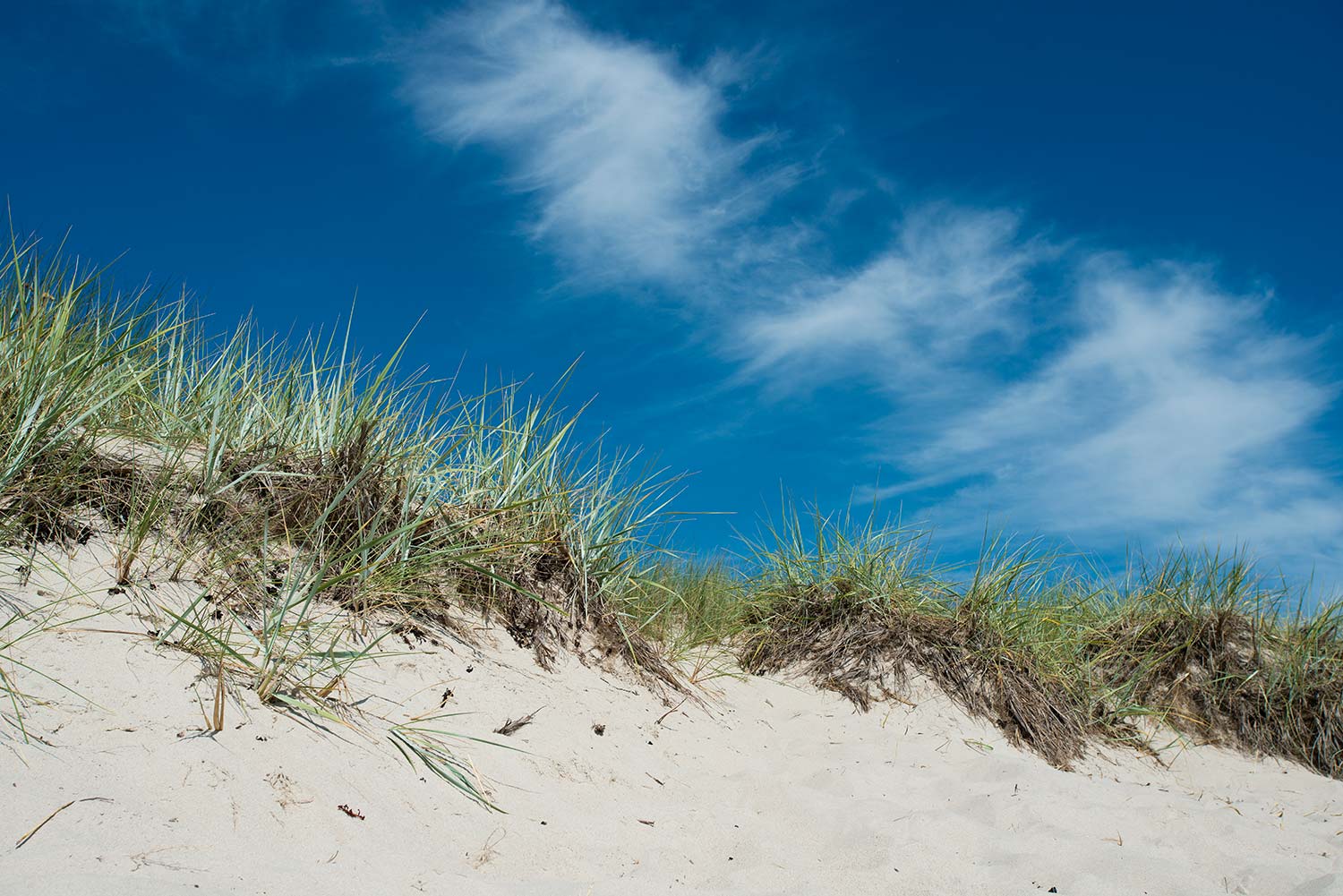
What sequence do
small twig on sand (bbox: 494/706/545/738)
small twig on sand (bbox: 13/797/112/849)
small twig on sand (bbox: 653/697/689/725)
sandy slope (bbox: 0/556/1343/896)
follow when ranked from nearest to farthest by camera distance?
small twig on sand (bbox: 13/797/112/849) → sandy slope (bbox: 0/556/1343/896) → small twig on sand (bbox: 494/706/545/738) → small twig on sand (bbox: 653/697/689/725)

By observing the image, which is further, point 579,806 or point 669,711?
point 669,711

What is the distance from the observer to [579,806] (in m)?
2.96

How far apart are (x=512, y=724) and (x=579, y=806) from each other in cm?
45


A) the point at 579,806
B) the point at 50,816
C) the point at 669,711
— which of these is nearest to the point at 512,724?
the point at 579,806

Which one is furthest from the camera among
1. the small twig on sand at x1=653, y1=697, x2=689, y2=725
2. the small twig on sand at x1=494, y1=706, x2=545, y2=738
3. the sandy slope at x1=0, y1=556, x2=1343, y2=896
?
the small twig on sand at x1=653, y1=697, x2=689, y2=725

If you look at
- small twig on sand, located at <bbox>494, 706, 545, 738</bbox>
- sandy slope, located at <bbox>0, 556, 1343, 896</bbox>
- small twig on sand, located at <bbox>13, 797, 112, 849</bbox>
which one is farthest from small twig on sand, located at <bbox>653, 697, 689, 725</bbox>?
small twig on sand, located at <bbox>13, 797, 112, 849</bbox>

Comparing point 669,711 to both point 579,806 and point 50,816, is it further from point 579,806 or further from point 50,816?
point 50,816

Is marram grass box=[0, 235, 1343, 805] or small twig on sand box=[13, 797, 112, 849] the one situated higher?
marram grass box=[0, 235, 1343, 805]

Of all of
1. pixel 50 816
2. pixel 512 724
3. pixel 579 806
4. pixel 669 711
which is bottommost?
pixel 50 816

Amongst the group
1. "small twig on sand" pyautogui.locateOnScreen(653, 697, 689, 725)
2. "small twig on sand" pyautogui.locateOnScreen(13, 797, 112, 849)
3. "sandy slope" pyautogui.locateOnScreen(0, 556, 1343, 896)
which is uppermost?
"small twig on sand" pyautogui.locateOnScreen(653, 697, 689, 725)

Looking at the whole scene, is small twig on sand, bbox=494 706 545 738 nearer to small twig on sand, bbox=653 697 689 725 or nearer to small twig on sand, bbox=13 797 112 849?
small twig on sand, bbox=653 697 689 725

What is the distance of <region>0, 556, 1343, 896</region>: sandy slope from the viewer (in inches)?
79.4

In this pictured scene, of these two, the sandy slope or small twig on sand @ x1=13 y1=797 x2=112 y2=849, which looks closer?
small twig on sand @ x1=13 y1=797 x2=112 y2=849

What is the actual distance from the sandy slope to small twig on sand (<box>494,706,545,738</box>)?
32 millimetres
